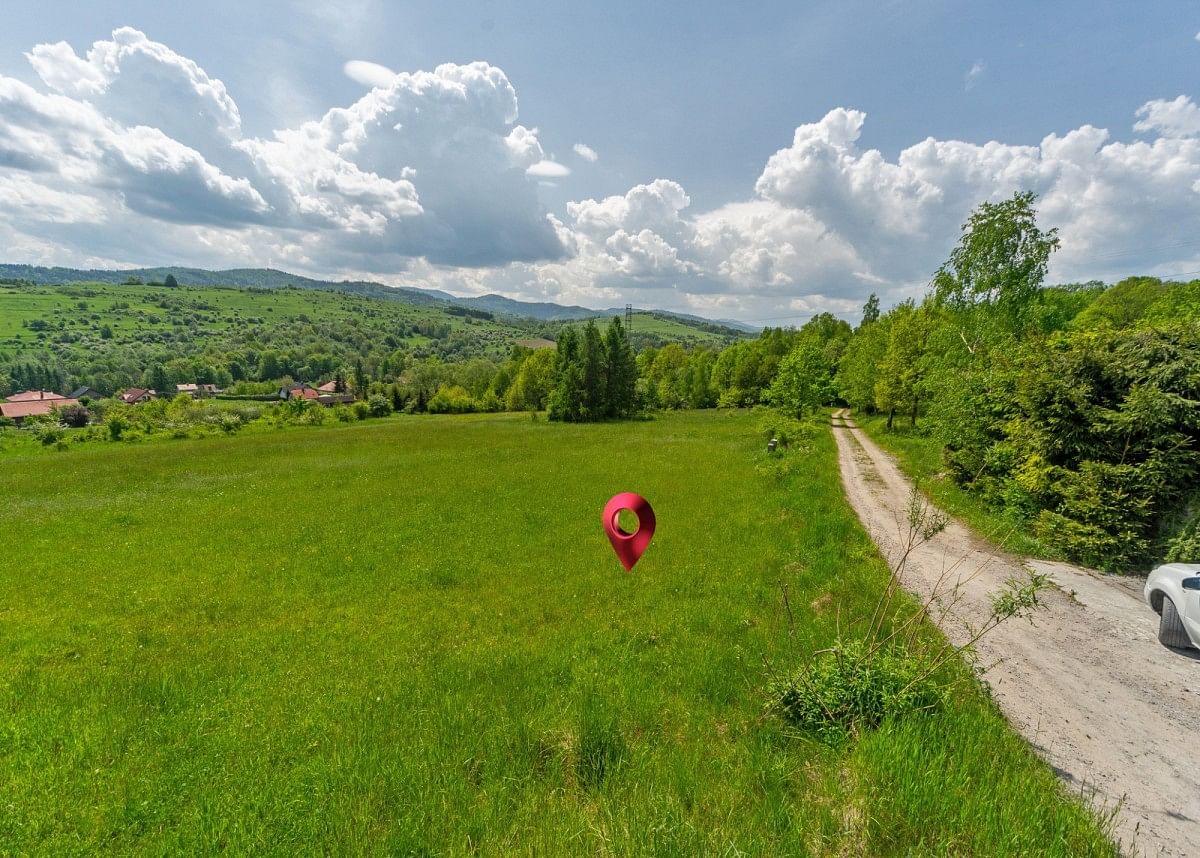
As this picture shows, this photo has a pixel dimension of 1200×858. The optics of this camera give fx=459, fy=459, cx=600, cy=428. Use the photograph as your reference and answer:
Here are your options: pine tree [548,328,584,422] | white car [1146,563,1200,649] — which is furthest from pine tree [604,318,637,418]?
white car [1146,563,1200,649]

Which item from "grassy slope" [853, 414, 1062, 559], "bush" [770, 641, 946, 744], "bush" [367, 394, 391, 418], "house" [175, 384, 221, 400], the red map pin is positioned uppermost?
the red map pin

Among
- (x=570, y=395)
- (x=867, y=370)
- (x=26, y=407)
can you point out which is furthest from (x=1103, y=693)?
(x=26, y=407)

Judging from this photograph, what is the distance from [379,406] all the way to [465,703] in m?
96.8

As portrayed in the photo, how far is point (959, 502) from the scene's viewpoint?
1802cm

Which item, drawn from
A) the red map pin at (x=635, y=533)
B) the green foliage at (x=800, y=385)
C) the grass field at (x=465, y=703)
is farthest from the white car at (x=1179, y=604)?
the green foliage at (x=800, y=385)

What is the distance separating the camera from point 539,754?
6.31m

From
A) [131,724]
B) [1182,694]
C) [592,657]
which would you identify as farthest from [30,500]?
[1182,694]

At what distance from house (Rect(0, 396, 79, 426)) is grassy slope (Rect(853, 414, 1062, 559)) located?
428 feet

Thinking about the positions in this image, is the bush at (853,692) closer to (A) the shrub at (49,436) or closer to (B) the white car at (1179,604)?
(B) the white car at (1179,604)

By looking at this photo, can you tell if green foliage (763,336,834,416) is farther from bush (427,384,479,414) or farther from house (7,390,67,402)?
house (7,390,67,402)

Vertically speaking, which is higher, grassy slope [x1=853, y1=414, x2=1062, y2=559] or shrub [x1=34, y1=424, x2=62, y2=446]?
grassy slope [x1=853, y1=414, x2=1062, y2=559]

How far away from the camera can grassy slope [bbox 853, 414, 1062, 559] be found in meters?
13.4

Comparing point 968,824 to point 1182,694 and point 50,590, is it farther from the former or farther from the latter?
point 50,590

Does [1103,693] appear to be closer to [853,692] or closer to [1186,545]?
[853,692]
